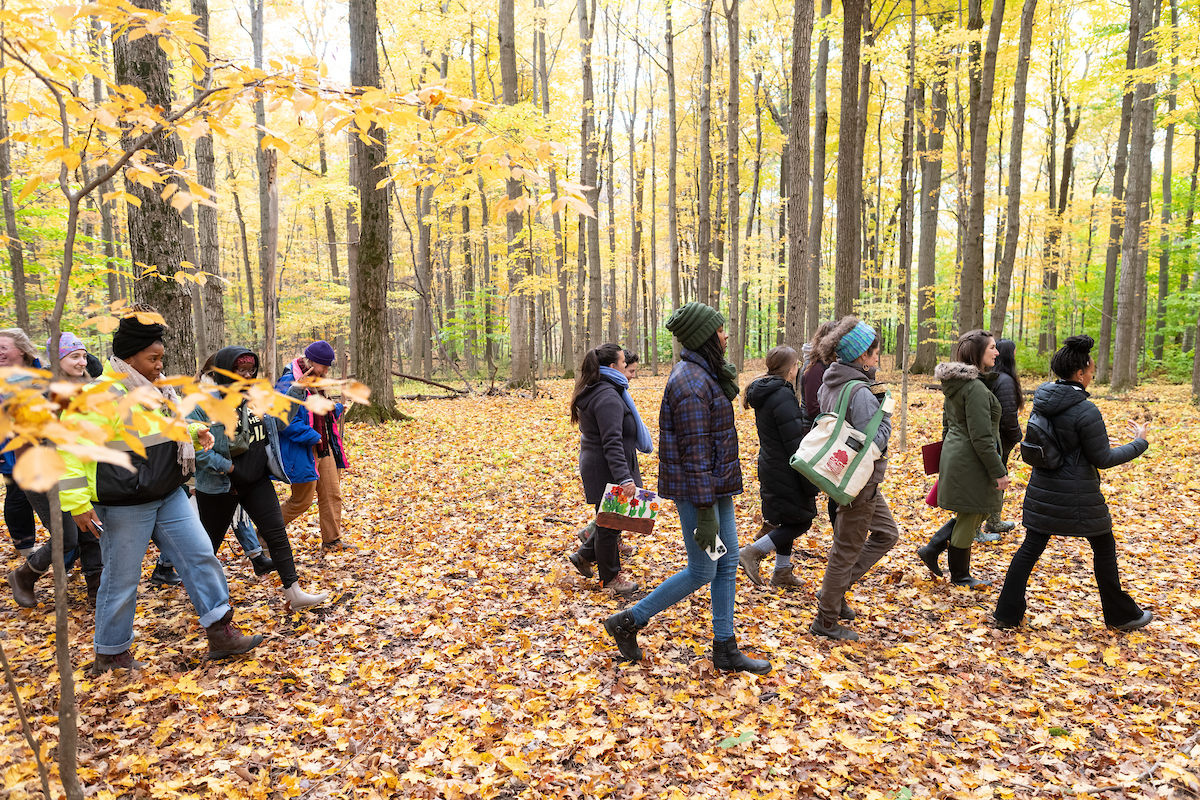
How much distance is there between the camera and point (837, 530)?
4078mm

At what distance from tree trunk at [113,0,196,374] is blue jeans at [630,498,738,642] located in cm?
522

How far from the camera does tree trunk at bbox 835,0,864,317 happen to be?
7121 millimetres

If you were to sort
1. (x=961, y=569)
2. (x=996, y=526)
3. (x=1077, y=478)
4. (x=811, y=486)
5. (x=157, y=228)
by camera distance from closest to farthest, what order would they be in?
1. (x=1077, y=478)
2. (x=811, y=486)
3. (x=961, y=569)
4. (x=157, y=228)
5. (x=996, y=526)

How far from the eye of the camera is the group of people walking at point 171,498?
3.32 meters

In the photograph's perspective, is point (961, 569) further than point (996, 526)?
No

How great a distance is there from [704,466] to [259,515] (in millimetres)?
3213

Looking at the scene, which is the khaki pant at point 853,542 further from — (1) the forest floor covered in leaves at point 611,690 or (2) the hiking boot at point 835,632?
(1) the forest floor covered in leaves at point 611,690

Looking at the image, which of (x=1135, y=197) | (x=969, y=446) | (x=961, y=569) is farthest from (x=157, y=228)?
(x=1135, y=197)

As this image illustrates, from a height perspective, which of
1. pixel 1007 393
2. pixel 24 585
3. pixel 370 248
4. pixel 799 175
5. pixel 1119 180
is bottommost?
pixel 24 585

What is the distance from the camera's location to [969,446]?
15.1 feet

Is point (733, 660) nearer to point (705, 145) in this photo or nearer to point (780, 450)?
point (780, 450)

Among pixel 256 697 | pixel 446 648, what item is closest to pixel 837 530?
pixel 446 648

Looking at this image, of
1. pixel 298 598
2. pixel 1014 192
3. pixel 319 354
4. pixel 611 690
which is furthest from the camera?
pixel 1014 192

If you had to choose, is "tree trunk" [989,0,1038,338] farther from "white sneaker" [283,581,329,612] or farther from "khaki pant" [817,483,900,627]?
"white sneaker" [283,581,329,612]
